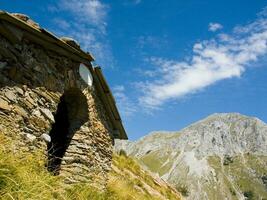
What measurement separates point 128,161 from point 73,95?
9879 millimetres

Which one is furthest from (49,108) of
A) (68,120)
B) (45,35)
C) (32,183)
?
(32,183)

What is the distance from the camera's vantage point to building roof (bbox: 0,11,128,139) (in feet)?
26.0

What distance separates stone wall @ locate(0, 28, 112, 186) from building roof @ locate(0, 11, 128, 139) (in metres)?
0.16

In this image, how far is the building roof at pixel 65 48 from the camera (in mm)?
7934

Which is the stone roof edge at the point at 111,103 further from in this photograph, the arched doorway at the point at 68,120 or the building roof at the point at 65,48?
the arched doorway at the point at 68,120

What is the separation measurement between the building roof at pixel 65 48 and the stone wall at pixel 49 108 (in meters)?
0.16

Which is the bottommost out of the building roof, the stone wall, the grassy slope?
the grassy slope

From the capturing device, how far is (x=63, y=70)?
32.8 ft

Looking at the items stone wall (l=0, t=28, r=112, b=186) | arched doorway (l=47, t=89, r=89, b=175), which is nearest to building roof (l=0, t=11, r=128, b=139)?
stone wall (l=0, t=28, r=112, b=186)

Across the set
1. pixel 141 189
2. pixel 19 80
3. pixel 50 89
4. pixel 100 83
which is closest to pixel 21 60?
pixel 19 80

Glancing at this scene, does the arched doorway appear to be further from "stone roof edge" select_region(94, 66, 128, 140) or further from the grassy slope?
the grassy slope

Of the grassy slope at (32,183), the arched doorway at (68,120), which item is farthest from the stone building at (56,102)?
the grassy slope at (32,183)

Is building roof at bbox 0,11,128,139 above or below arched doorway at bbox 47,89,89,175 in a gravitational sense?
above

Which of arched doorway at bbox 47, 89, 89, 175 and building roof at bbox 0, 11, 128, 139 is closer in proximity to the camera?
building roof at bbox 0, 11, 128, 139
